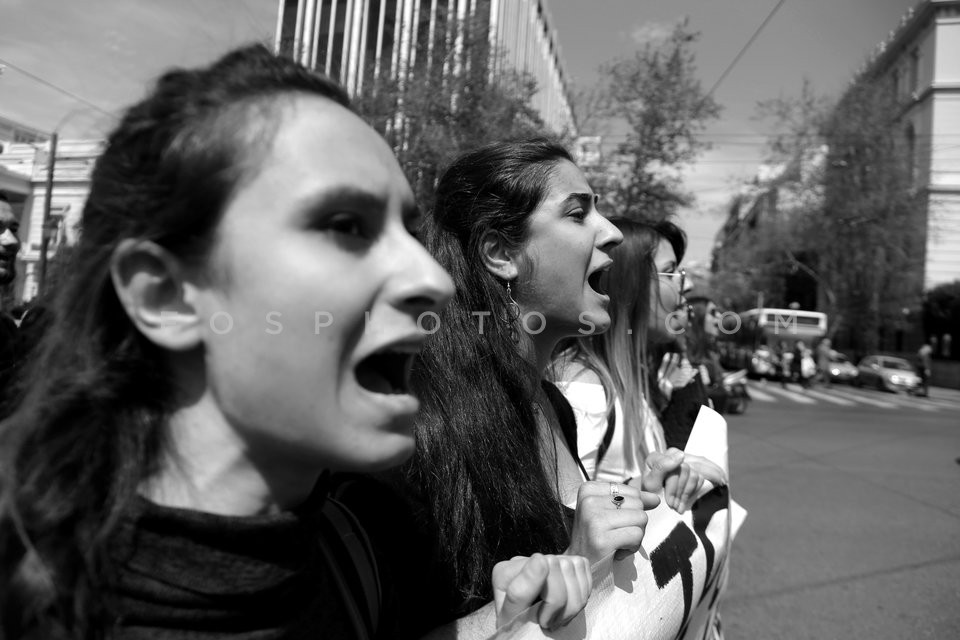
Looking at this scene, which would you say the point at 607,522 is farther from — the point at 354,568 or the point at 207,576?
the point at 207,576

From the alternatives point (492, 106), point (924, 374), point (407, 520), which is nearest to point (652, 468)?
point (407, 520)

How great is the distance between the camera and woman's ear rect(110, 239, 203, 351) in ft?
2.68

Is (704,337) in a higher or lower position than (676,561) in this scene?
higher

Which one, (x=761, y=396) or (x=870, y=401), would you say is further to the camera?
(x=761, y=396)

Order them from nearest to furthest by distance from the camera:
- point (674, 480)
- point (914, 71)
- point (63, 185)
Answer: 1. point (63, 185)
2. point (674, 480)
3. point (914, 71)

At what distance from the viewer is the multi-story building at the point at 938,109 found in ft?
117

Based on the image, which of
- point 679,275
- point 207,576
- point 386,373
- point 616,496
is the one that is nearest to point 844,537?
point 679,275

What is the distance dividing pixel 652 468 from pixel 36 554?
46.4 inches

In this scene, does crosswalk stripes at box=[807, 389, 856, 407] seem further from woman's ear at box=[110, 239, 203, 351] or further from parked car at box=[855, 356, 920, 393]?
woman's ear at box=[110, 239, 203, 351]

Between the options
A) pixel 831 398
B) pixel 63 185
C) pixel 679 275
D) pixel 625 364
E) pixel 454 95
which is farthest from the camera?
pixel 831 398

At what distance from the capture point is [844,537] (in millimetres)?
5527

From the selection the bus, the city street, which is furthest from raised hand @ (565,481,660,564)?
the bus

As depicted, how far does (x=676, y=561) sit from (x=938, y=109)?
45.3 metres

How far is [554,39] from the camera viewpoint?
1766 inches
